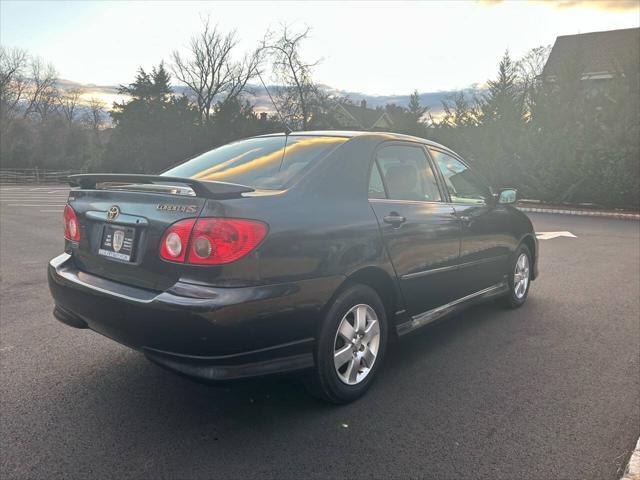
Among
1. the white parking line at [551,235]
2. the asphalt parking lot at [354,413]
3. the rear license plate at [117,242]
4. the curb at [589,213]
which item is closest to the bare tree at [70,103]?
the curb at [589,213]

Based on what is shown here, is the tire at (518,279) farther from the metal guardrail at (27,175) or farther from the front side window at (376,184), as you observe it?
the metal guardrail at (27,175)

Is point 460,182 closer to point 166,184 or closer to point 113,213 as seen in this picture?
point 166,184

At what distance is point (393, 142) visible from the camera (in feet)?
12.2

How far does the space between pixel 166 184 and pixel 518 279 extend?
156 inches

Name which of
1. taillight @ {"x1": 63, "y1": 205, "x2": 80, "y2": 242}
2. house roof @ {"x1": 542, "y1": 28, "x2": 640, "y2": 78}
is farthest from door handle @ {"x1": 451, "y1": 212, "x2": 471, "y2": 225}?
house roof @ {"x1": 542, "y1": 28, "x2": 640, "y2": 78}

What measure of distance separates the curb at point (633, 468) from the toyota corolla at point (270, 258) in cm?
143

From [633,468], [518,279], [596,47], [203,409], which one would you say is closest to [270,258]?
[203,409]

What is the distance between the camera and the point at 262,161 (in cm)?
336

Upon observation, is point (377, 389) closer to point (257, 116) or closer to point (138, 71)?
point (257, 116)

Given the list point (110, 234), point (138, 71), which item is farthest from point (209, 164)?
point (138, 71)

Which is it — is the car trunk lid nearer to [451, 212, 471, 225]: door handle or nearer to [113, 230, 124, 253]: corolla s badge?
[113, 230, 124, 253]: corolla s badge

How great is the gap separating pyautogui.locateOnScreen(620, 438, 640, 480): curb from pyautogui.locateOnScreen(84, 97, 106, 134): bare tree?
66.7 m

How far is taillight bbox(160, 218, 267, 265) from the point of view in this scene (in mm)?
2469

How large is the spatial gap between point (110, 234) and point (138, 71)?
1379 inches
